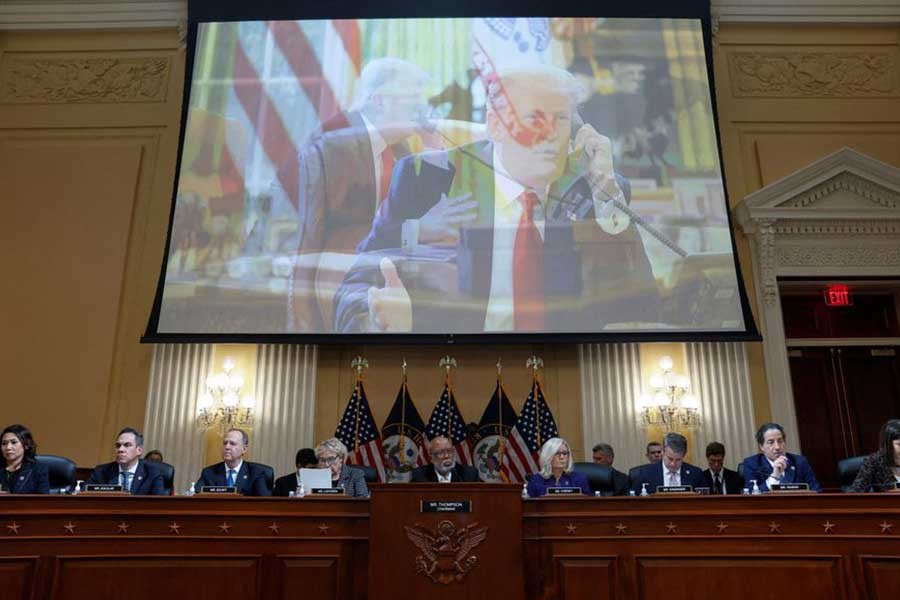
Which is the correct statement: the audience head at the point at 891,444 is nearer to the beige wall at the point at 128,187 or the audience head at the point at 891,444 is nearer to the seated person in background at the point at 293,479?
the beige wall at the point at 128,187

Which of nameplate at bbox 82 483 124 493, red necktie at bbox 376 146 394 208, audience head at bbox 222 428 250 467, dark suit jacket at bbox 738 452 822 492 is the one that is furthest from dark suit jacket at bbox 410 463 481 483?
→ red necktie at bbox 376 146 394 208

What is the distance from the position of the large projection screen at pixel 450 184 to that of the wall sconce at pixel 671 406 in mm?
525

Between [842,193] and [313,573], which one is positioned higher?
[842,193]

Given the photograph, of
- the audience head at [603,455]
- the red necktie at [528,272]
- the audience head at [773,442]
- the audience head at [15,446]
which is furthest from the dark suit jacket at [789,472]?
the audience head at [15,446]

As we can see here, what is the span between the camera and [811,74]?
9391 millimetres

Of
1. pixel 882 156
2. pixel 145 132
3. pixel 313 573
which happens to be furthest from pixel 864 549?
pixel 145 132

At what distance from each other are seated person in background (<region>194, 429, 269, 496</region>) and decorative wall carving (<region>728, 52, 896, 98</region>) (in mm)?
6853

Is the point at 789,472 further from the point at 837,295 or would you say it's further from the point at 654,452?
the point at 837,295

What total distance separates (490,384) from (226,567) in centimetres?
438

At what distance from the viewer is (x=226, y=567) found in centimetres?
412

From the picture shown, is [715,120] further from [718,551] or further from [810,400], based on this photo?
[718,551]

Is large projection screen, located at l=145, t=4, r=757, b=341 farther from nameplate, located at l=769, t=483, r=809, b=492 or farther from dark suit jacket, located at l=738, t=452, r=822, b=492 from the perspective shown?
nameplate, located at l=769, t=483, r=809, b=492

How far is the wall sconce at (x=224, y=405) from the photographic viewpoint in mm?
7992

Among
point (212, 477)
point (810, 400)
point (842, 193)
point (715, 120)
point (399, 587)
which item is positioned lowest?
point (399, 587)
